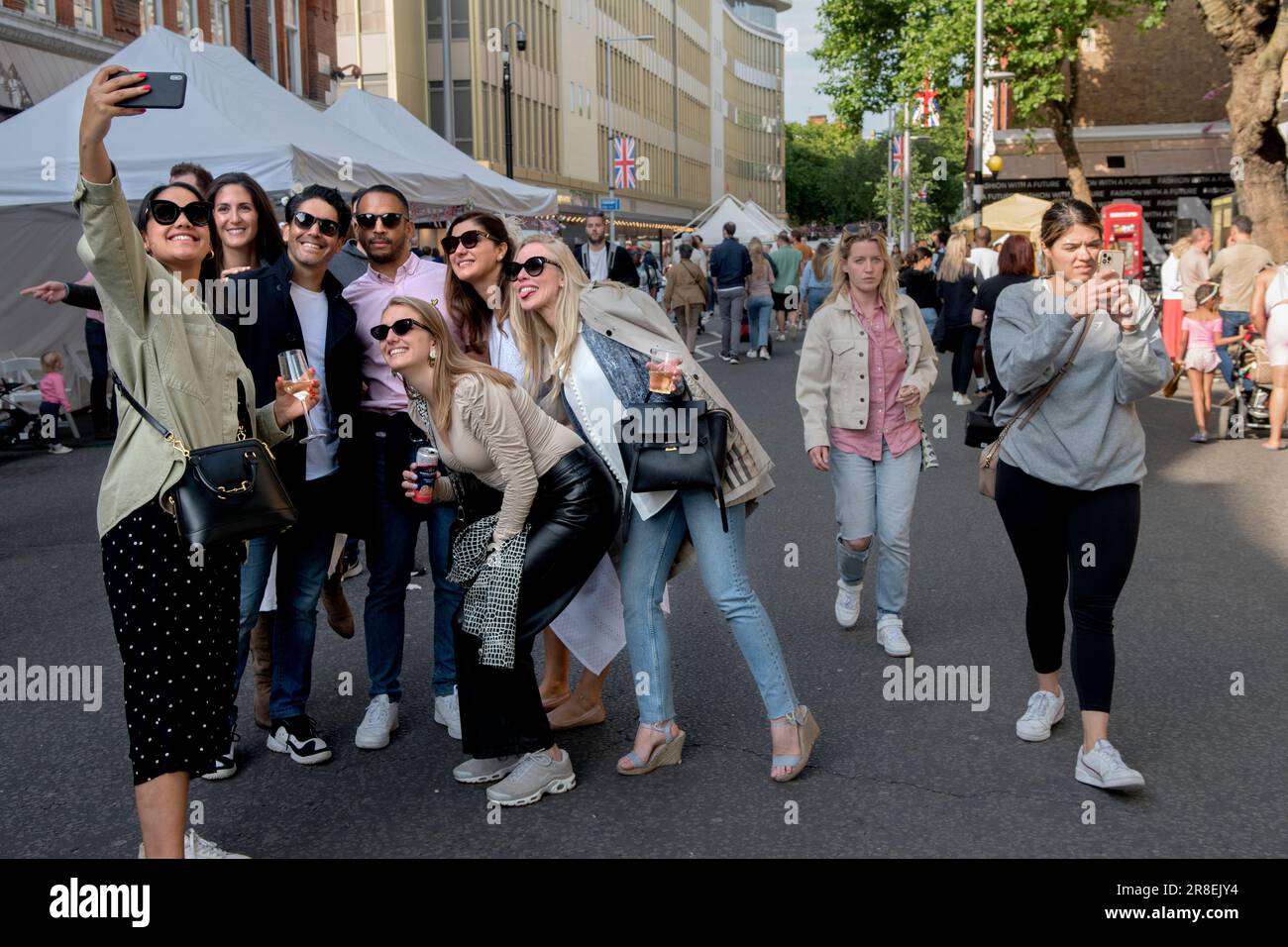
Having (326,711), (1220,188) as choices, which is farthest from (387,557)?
(1220,188)

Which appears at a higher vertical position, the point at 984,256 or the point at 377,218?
the point at 984,256

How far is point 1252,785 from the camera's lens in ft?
14.5

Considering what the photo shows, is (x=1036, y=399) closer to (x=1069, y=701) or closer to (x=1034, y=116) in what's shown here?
(x=1069, y=701)

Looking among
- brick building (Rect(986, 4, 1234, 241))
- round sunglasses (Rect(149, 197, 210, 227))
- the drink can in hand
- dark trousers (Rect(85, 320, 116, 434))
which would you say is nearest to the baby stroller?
the drink can in hand

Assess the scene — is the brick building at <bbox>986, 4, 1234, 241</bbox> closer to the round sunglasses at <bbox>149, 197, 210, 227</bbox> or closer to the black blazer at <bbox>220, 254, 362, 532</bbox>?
the black blazer at <bbox>220, 254, 362, 532</bbox>

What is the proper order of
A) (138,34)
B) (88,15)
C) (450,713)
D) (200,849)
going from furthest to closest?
(138,34)
(88,15)
(450,713)
(200,849)

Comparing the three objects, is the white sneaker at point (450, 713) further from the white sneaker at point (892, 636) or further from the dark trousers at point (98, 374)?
the dark trousers at point (98, 374)

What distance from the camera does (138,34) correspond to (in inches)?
978

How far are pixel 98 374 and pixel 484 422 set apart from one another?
36.3 ft

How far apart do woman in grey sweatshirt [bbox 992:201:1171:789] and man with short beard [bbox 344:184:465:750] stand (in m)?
1.94

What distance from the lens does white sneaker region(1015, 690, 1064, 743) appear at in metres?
4.87

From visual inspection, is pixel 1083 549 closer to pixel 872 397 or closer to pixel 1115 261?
pixel 1115 261

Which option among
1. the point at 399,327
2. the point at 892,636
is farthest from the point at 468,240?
the point at 892,636
